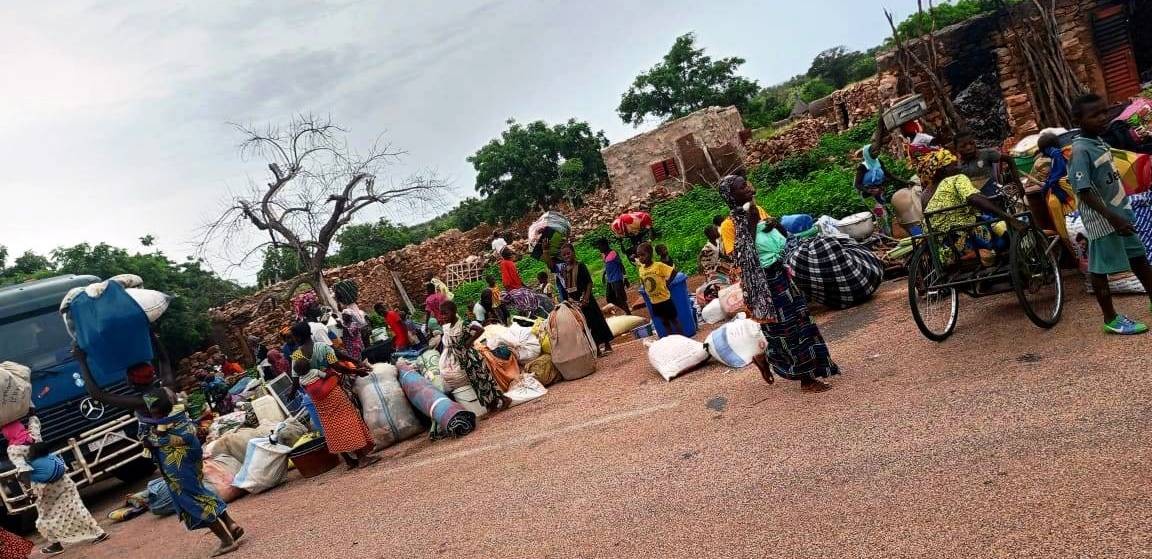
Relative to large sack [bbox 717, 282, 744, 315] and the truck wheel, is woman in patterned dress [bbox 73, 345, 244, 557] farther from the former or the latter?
the truck wheel

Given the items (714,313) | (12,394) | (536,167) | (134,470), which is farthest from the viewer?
(536,167)

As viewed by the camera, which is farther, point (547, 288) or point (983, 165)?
point (547, 288)

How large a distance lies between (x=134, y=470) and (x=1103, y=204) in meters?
12.3

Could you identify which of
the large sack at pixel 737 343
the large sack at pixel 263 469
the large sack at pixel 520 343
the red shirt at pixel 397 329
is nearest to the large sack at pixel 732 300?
the large sack at pixel 737 343

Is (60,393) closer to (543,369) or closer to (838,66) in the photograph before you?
(543,369)

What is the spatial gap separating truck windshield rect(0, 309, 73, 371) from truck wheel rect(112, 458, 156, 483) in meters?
1.85

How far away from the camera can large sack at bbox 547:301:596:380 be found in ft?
28.6

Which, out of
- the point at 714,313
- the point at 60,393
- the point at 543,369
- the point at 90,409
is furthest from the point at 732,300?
the point at 60,393

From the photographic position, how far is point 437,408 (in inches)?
303

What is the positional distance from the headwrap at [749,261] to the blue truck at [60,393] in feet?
26.7

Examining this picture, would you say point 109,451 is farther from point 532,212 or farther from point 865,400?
point 532,212

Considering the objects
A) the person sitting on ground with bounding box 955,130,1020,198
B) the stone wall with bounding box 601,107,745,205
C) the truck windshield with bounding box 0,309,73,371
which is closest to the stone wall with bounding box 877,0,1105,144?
the person sitting on ground with bounding box 955,130,1020,198

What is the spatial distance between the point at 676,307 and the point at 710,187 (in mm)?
14471

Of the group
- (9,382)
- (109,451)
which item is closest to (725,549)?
(9,382)
